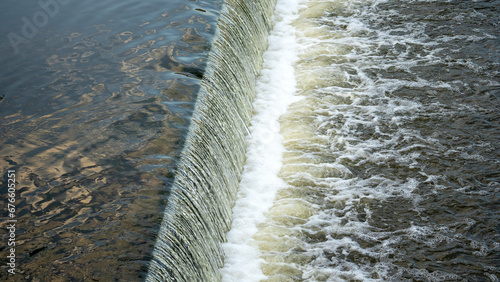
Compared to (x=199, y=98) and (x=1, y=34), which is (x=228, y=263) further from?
(x=1, y=34)

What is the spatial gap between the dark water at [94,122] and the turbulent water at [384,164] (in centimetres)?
130

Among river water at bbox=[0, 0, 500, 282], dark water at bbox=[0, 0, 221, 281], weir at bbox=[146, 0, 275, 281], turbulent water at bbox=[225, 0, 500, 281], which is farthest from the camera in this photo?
turbulent water at bbox=[225, 0, 500, 281]

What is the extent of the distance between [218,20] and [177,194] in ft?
13.1

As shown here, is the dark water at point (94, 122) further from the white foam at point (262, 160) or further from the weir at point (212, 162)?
the white foam at point (262, 160)

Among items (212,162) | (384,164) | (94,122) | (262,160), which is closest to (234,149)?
(262,160)

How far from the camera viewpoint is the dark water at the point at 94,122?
398cm

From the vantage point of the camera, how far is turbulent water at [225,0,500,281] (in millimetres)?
5078

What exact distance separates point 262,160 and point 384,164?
1.62 metres

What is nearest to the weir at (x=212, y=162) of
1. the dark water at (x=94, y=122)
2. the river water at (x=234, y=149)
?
the river water at (x=234, y=149)

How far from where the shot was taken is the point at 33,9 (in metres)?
7.67

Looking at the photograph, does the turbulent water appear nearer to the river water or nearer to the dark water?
the river water

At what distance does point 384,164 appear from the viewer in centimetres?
640

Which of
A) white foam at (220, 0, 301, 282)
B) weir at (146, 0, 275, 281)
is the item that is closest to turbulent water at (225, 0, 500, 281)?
white foam at (220, 0, 301, 282)

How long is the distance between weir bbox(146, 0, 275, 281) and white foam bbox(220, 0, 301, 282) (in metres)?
0.14
